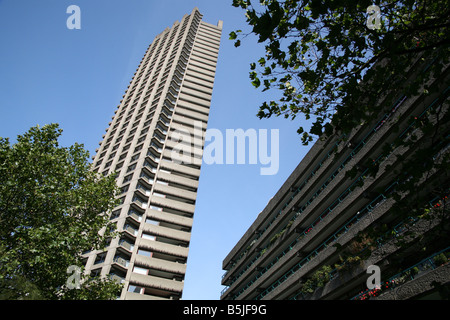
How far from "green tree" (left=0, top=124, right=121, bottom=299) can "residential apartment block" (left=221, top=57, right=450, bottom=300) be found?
1153 cm

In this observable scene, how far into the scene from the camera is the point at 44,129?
1529 cm

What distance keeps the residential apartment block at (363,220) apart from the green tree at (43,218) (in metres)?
11.5

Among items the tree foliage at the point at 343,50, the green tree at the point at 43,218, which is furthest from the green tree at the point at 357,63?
the green tree at the point at 43,218

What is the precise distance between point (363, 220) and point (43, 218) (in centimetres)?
1657

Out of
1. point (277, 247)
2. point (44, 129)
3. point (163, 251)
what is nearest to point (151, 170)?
point (163, 251)

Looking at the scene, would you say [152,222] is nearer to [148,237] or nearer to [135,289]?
[148,237]

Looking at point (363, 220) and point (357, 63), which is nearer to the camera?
point (357, 63)

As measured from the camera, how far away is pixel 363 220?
1570 cm

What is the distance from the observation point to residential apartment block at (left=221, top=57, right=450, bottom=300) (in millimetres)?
8405

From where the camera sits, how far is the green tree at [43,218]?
1158 cm

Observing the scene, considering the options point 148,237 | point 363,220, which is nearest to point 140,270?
point 148,237

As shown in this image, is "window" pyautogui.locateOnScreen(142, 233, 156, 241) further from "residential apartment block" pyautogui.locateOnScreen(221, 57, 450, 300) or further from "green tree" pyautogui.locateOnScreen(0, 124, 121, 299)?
"green tree" pyautogui.locateOnScreen(0, 124, 121, 299)

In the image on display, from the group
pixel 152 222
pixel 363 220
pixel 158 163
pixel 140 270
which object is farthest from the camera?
pixel 158 163
